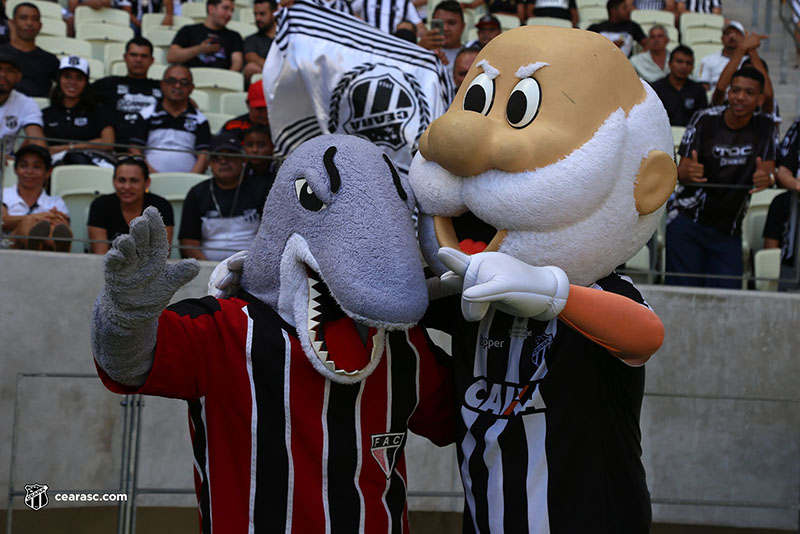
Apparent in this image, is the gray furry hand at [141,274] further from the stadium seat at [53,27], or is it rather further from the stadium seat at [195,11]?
the stadium seat at [195,11]

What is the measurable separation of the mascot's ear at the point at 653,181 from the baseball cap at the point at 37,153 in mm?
3243

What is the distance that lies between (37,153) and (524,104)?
3170 millimetres

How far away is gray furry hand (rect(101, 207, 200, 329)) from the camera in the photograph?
2.13m

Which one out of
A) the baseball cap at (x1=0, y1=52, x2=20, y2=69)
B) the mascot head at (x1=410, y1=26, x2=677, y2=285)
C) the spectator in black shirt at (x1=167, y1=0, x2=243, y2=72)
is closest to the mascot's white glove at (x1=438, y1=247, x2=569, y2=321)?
the mascot head at (x1=410, y1=26, x2=677, y2=285)

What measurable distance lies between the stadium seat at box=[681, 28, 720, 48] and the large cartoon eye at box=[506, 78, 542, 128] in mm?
7124

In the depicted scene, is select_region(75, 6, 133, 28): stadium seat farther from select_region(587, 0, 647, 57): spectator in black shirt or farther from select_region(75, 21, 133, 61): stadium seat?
select_region(587, 0, 647, 57): spectator in black shirt

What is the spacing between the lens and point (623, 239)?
2496 millimetres

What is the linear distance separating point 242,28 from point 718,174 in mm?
4620

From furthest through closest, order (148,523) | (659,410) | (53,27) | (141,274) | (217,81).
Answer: (53,27)
(217,81)
(659,410)
(148,523)
(141,274)

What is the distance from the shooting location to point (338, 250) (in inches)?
95.0

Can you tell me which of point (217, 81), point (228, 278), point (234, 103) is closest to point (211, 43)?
point (217, 81)

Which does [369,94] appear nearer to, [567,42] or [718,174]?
[567,42]

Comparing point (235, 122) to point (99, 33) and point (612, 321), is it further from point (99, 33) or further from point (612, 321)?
point (612, 321)

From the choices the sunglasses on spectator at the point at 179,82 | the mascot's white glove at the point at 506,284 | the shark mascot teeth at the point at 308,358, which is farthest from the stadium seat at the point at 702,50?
the mascot's white glove at the point at 506,284
